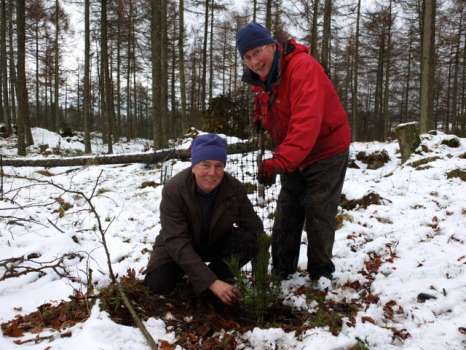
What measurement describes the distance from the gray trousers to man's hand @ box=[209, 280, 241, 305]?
0.50 m

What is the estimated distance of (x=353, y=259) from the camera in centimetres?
338

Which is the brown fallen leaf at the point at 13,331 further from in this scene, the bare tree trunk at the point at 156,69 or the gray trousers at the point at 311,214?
the bare tree trunk at the point at 156,69

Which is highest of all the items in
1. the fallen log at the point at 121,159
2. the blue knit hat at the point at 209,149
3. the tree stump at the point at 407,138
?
the tree stump at the point at 407,138

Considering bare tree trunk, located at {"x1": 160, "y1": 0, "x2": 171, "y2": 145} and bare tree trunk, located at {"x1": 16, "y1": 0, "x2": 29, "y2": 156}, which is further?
bare tree trunk, located at {"x1": 16, "y1": 0, "x2": 29, "y2": 156}

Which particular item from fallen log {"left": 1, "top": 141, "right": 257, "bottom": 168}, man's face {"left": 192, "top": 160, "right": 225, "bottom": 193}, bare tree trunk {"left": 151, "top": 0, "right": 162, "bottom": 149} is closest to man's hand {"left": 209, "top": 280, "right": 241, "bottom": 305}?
man's face {"left": 192, "top": 160, "right": 225, "bottom": 193}

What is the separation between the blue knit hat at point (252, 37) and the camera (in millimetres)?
2354

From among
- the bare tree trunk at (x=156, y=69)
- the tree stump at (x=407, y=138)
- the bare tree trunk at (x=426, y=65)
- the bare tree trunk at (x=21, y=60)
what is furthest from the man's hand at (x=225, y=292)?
the bare tree trunk at (x=21, y=60)

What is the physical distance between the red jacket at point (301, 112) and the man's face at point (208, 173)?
15.6 inches

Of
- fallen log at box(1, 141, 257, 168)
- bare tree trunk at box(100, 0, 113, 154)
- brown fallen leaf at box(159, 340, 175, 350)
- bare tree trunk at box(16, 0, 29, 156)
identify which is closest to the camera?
brown fallen leaf at box(159, 340, 175, 350)

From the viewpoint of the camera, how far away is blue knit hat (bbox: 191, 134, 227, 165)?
2.37 m

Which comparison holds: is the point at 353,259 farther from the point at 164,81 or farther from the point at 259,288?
the point at 164,81

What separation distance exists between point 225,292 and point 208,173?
0.77 m

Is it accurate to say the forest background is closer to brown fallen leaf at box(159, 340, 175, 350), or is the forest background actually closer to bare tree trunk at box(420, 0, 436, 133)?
bare tree trunk at box(420, 0, 436, 133)

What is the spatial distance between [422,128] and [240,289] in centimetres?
997
